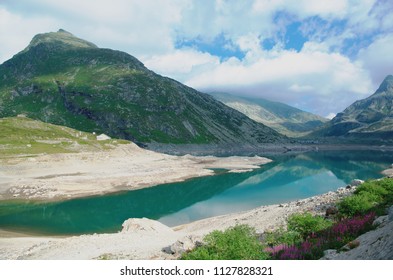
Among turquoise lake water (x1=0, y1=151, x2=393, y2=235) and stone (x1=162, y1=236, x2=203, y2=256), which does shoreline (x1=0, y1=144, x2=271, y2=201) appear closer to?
turquoise lake water (x1=0, y1=151, x2=393, y2=235)

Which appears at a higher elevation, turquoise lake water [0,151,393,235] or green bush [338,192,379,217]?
green bush [338,192,379,217]

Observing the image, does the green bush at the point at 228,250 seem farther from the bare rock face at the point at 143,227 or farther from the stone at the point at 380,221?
the bare rock face at the point at 143,227

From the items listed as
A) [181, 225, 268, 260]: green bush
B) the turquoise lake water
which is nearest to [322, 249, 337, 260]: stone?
[181, 225, 268, 260]: green bush

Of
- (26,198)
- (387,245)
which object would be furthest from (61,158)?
(387,245)

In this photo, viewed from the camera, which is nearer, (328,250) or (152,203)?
(328,250)

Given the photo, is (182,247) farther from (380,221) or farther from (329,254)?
(380,221)

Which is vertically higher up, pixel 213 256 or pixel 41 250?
pixel 213 256
